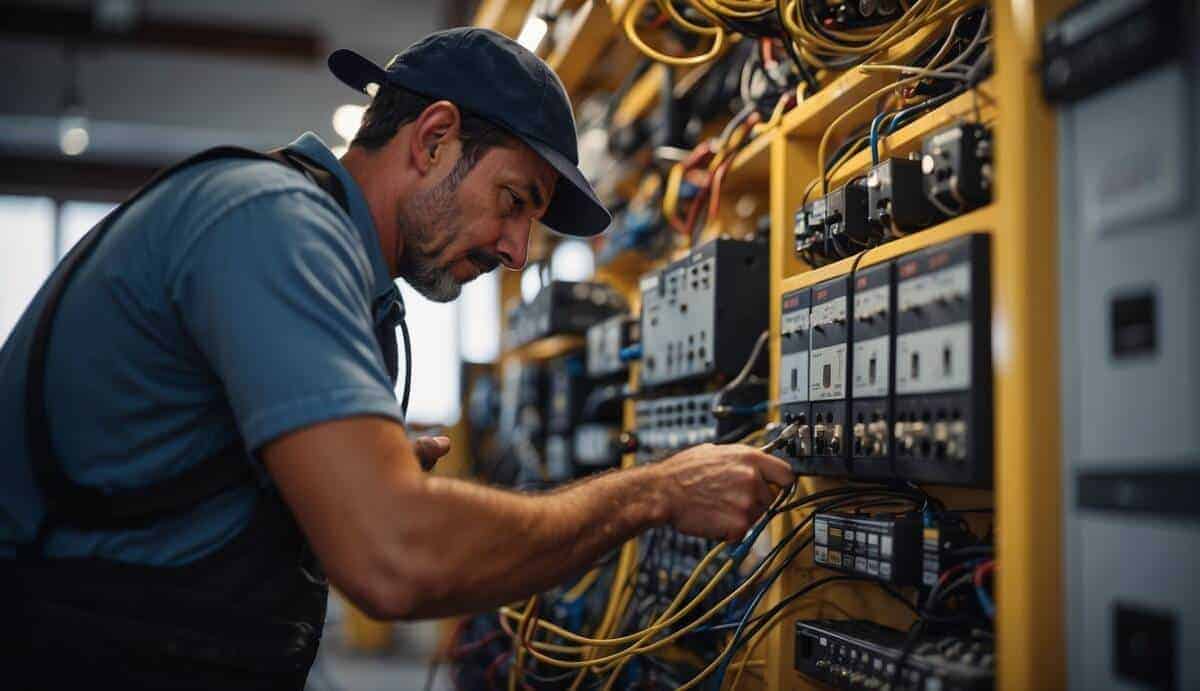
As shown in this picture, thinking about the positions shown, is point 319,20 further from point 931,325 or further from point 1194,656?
point 1194,656

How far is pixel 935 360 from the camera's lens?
1260 millimetres

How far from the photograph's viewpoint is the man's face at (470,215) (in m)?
1.57

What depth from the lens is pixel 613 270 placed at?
358cm

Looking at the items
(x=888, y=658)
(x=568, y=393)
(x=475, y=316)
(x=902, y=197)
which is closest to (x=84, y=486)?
(x=888, y=658)

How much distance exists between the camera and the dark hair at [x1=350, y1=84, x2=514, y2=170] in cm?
156

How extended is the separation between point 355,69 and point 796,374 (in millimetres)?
900

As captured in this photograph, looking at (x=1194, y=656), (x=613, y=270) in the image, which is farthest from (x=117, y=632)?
(x=613, y=270)

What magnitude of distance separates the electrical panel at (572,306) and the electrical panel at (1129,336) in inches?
88.8

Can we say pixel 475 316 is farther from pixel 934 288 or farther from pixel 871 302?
pixel 934 288

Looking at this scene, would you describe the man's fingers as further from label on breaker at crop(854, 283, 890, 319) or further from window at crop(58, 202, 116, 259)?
window at crop(58, 202, 116, 259)

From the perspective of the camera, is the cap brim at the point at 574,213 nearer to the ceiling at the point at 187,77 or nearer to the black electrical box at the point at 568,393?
the black electrical box at the point at 568,393

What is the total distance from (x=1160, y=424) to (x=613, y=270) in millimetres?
2739

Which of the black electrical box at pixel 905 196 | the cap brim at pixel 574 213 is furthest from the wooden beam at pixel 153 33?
the black electrical box at pixel 905 196

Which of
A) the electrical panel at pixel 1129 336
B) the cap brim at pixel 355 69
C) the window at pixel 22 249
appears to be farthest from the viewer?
the window at pixel 22 249
